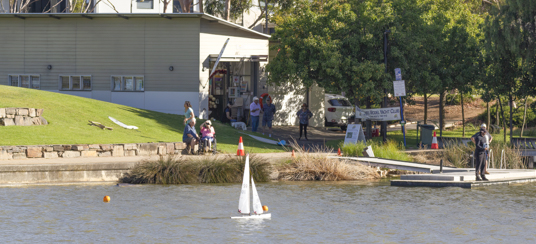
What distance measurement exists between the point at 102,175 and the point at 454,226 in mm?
9882

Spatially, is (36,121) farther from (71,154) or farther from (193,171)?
(193,171)

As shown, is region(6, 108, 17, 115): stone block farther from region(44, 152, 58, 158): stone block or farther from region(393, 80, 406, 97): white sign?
region(393, 80, 406, 97): white sign

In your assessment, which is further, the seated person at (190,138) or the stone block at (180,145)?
the stone block at (180,145)

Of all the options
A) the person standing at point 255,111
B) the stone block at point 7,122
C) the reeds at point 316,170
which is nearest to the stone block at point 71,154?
the stone block at point 7,122

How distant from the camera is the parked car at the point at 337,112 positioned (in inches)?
1492

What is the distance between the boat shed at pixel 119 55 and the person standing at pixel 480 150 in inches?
629

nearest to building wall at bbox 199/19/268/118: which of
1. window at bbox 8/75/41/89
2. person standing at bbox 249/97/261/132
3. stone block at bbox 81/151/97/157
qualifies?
person standing at bbox 249/97/261/132

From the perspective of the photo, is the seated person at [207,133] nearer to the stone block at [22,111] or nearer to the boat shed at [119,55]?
the stone block at [22,111]

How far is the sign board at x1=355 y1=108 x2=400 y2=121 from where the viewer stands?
89.6 feet

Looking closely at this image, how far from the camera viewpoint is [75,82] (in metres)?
33.6

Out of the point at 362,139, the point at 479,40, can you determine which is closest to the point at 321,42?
the point at 362,139

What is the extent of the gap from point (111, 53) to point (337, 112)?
1300 cm

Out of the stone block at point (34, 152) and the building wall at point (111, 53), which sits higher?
the building wall at point (111, 53)

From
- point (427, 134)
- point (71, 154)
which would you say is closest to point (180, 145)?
point (71, 154)
